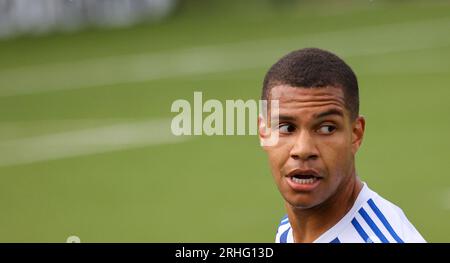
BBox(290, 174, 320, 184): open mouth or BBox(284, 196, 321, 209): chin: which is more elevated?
BBox(290, 174, 320, 184): open mouth

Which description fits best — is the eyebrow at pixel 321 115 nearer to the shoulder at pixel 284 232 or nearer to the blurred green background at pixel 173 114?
the shoulder at pixel 284 232

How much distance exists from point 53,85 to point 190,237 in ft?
25.1

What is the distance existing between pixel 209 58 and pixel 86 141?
501 centimetres

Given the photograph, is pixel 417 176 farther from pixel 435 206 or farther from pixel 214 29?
pixel 214 29

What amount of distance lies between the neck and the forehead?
0.35 meters

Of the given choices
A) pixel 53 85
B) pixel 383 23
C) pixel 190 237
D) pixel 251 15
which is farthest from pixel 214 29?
pixel 190 237

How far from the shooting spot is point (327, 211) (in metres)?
4.99

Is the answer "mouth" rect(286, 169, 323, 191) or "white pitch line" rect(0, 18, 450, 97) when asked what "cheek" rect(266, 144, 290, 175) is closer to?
"mouth" rect(286, 169, 323, 191)

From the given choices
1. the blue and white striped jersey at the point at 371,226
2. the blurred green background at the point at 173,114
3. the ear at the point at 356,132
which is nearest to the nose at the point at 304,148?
the ear at the point at 356,132

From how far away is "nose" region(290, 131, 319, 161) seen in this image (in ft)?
15.6

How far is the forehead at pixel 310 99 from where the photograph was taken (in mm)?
4789

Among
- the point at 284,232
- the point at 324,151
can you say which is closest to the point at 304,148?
the point at 324,151

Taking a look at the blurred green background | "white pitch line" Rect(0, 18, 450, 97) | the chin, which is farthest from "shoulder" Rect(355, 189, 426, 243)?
"white pitch line" Rect(0, 18, 450, 97)

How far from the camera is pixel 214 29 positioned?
2228cm
